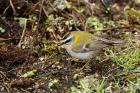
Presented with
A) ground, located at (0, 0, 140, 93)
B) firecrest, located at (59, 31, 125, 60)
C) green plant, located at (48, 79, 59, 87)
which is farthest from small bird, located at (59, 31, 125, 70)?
Result: green plant, located at (48, 79, 59, 87)

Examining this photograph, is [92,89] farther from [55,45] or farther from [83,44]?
[55,45]

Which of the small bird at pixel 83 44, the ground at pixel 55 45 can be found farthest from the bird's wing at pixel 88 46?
the ground at pixel 55 45

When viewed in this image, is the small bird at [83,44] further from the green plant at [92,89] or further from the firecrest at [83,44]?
the green plant at [92,89]

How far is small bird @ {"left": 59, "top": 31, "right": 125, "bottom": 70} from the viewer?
4.27m

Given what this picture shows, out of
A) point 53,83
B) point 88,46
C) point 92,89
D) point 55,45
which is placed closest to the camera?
point 92,89

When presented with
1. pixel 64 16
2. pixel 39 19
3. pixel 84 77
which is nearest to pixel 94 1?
pixel 64 16

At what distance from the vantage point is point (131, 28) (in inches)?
226

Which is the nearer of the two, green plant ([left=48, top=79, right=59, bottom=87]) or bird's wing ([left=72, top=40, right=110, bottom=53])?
green plant ([left=48, top=79, right=59, bottom=87])

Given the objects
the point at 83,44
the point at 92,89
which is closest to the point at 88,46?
the point at 83,44

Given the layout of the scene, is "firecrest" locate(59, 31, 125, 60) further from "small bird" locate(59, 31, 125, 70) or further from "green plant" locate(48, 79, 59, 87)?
"green plant" locate(48, 79, 59, 87)

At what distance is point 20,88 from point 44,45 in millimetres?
1639

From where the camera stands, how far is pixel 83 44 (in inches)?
173

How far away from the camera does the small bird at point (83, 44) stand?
4.27 m

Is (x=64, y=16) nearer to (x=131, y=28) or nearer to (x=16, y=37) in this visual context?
(x=16, y=37)
